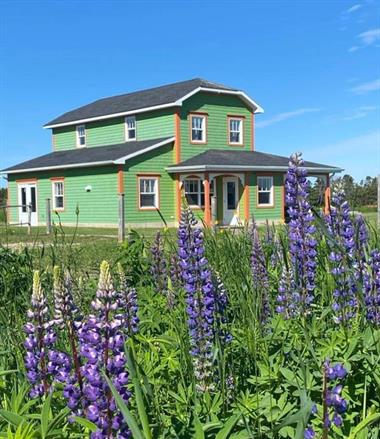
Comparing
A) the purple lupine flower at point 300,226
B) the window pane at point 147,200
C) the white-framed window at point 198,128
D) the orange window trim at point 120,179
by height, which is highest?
the white-framed window at point 198,128

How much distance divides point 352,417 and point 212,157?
26.5 meters

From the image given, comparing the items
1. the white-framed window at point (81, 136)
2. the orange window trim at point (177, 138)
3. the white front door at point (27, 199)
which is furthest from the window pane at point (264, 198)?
the white front door at point (27, 199)

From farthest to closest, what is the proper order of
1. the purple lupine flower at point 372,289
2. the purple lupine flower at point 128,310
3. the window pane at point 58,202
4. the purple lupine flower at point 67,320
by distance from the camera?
the window pane at point 58,202 → the purple lupine flower at point 372,289 → the purple lupine flower at point 128,310 → the purple lupine flower at point 67,320

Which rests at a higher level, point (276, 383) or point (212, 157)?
point (212, 157)

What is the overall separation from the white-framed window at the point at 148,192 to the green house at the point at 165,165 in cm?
5

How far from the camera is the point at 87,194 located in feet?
96.1

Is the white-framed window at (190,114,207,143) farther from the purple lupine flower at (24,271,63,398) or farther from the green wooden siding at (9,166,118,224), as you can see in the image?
the purple lupine flower at (24,271,63,398)

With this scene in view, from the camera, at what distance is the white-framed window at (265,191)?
3013cm

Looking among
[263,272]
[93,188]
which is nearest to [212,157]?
[93,188]

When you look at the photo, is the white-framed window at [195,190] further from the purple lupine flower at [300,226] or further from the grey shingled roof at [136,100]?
the purple lupine flower at [300,226]

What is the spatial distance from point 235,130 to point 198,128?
2678 mm

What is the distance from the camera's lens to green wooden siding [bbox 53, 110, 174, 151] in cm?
2900

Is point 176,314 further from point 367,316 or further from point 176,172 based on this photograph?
point 176,172

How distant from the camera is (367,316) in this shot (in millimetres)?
2896
